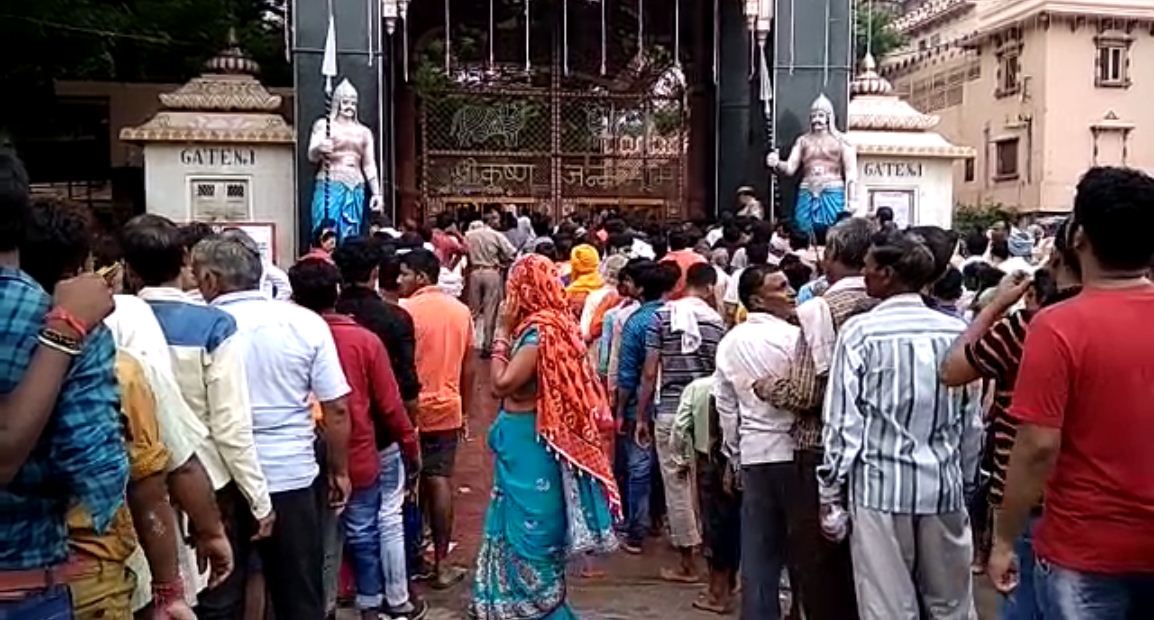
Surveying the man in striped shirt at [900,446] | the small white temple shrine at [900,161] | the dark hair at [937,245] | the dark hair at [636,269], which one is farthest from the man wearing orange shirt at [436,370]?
the small white temple shrine at [900,161]

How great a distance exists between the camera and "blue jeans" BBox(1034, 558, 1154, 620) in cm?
313

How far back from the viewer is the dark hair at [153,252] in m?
4.05

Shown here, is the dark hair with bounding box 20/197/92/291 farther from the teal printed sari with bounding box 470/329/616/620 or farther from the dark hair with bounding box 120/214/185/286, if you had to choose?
the teal printed sari with bounding box 470/329/616/620

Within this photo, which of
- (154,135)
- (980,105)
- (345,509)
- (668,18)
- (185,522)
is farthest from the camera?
(980,105)

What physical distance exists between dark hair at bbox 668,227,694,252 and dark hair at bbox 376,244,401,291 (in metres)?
2.87

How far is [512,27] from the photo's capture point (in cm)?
1931

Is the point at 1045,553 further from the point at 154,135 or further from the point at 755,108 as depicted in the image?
the point at 755,108

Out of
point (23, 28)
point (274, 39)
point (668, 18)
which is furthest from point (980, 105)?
point (23, 28)

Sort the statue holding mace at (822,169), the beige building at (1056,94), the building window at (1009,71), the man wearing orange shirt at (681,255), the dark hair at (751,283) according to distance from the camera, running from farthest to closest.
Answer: the building window at (1009,71) < the beige building at (1056,94) < the statue holding mace at (822,169) < the man wearing orange shirt at (681,255) < the dark hair at (751,283)

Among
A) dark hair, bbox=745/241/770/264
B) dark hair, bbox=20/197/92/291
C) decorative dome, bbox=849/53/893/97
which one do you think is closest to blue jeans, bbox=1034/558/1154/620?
dark hair, bbox=20/197/92/291

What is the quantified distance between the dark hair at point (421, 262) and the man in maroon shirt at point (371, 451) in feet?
3.31

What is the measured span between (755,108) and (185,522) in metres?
14.1

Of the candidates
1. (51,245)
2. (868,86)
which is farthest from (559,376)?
(868,86)

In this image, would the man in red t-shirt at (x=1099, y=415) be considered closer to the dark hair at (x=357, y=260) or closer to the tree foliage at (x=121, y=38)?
the dark hair at (x=357, y=260)
